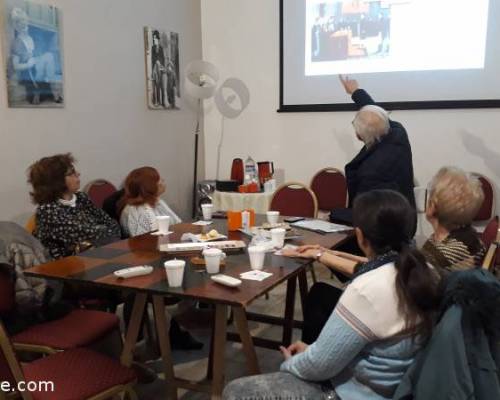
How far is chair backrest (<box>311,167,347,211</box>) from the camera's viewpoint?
4469 mm

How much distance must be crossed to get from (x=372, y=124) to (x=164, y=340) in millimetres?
1868

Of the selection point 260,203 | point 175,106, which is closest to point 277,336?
point 260,203

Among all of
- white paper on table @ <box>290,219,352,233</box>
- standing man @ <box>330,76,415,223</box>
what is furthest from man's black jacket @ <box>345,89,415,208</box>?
white paper on table @ <box>290,219,352,233</box>

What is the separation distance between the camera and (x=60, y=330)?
2.14 meters

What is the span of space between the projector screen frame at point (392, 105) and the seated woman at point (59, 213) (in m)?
2.51

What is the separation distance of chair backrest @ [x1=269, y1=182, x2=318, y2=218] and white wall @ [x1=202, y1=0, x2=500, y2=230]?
3.27 feet

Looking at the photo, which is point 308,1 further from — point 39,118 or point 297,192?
point 39,118

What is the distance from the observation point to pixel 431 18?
4.24 metres

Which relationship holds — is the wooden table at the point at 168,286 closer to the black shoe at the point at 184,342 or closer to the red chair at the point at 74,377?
the red chair at the point at 74,377

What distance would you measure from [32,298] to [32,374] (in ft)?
1.47

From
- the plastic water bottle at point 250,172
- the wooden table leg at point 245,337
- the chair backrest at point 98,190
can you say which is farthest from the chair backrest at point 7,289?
the plastic water bottle at point 250,172

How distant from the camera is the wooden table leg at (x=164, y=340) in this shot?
83.5 inches

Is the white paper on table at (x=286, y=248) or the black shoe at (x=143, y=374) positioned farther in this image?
the black shoe at (x=143, y=374)

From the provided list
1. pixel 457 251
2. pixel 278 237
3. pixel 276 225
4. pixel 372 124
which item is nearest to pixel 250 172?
pixel 372 124
